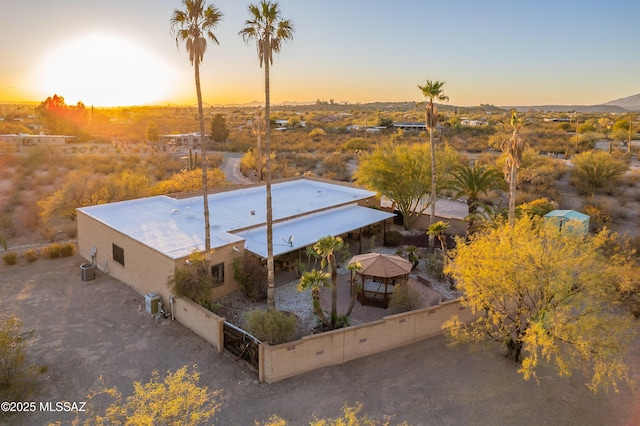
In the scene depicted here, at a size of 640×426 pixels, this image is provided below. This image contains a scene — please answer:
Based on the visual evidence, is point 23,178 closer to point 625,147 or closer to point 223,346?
point 223,346

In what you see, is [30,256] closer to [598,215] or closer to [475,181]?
[475,181]

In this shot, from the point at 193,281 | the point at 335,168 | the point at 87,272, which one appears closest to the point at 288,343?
the point at 193,281

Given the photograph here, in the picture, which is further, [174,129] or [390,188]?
[174,129]

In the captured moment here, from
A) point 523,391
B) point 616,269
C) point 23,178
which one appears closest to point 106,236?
point 523,391

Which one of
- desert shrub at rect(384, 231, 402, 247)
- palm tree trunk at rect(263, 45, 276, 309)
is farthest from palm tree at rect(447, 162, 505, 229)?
palm tree trunk at rect(263, 45, 276, 309)

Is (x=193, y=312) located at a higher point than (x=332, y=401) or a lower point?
higher

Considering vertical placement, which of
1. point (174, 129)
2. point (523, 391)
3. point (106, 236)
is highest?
point (174, 129)

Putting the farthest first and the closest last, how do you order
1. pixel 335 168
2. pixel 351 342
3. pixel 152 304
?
pixel 335 168 → pixel 152 304 → pixel 351 342

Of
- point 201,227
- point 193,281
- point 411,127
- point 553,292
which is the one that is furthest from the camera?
point 411,127
